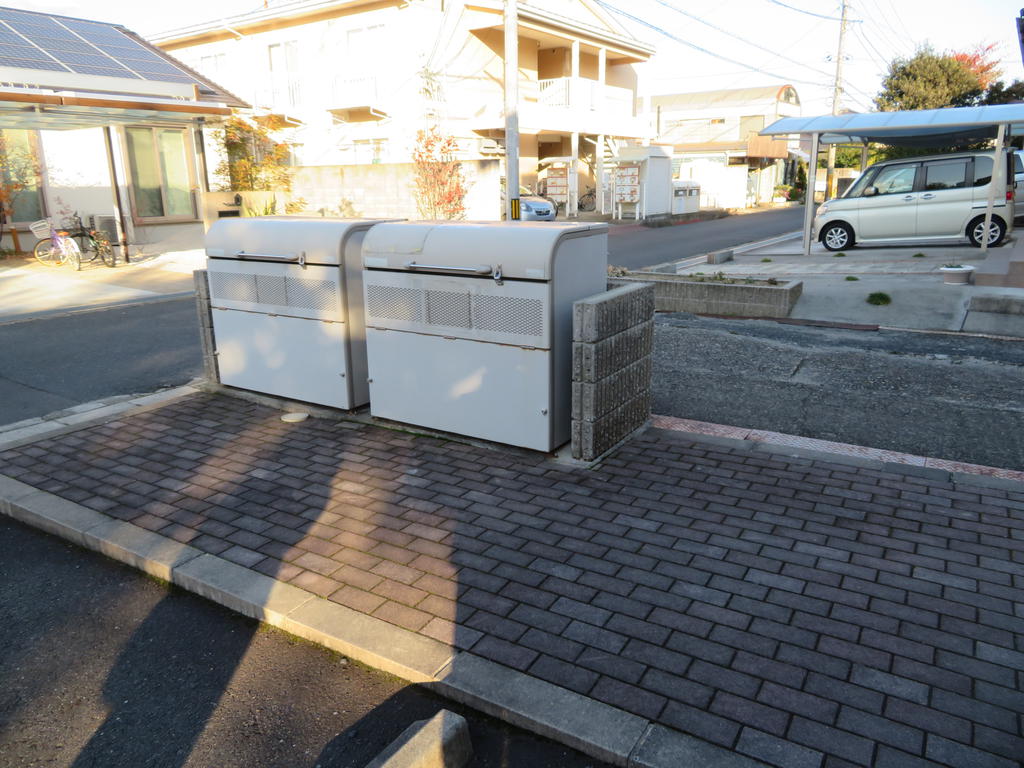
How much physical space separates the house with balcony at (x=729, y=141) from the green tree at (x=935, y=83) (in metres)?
8.63

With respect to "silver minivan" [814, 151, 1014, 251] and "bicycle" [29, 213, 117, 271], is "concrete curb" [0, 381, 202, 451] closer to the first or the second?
"bicycle" [29, 213, 117, 271]

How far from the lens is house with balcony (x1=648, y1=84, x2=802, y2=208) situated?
Answer: 124 ft

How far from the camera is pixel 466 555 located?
4.03m

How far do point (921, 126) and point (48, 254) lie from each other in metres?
18.3

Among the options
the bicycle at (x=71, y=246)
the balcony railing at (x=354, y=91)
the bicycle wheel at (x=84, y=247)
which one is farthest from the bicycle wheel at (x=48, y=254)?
the balcony railing at (x=354, y=91)

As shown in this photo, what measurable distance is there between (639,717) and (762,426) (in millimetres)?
3724

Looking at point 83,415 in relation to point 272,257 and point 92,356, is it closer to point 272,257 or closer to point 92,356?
point 272,257

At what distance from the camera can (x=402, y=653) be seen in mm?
3242

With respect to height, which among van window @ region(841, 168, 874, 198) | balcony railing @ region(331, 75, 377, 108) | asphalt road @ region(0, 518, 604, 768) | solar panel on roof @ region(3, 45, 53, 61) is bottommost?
asphalt road @ region(0, 518, 604, 768)

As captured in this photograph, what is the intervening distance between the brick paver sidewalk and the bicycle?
12.4m

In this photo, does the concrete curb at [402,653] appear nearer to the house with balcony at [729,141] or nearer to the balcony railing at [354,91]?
the balcony railing at [354,91]

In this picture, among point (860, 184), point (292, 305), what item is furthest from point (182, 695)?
point (860, 184)

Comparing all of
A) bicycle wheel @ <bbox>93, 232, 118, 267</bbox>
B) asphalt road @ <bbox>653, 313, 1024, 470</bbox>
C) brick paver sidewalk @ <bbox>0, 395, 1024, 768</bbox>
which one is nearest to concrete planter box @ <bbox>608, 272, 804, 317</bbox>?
asphalt road @ <bbox>653, 313, 1024, 470</bbox>

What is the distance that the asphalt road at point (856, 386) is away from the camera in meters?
5.84
